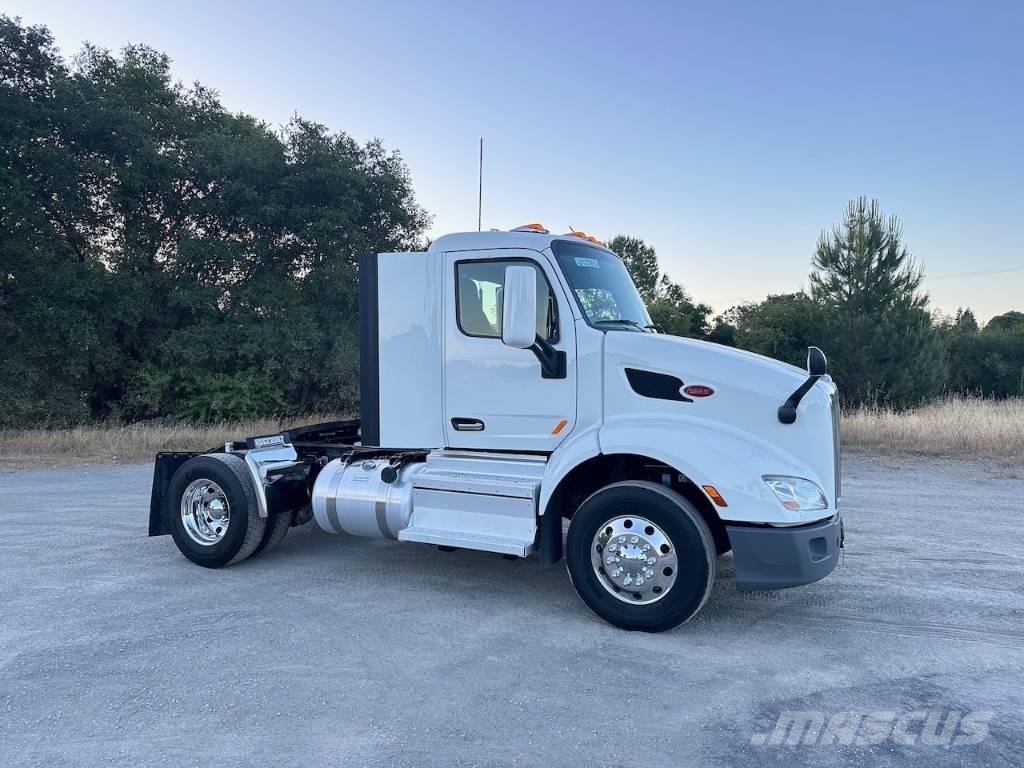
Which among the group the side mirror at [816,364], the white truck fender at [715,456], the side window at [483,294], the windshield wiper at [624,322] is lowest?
the white truck fender at [715,456]

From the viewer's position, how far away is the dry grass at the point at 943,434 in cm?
1210

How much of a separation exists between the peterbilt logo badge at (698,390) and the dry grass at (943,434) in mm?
9605

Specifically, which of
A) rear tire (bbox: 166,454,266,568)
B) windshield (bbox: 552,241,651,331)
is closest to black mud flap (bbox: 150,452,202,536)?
rear tire (bbox: 166,454,266,568)

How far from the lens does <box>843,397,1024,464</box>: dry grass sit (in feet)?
39.7

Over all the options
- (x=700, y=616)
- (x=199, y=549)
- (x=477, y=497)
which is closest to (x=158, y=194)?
(x=199, y=549)

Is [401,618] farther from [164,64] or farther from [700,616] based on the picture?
[164,64]

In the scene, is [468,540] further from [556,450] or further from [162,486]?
[162,486]

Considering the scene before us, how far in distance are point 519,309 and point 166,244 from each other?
21449mm

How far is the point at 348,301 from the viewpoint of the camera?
23.1 meters

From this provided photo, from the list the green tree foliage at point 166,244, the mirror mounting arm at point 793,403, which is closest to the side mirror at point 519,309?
the mirror mounting arm at point 793,403

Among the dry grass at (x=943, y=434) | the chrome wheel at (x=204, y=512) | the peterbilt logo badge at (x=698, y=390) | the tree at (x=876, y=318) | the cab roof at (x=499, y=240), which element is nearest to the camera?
the peterbilt logo badge at (x=698, y=390)

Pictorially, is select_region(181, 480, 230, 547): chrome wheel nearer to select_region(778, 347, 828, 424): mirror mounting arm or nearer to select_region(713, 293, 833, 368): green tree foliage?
select_region(778, 347, 828, 424): mirror mounting arm

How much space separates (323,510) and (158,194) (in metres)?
20.2

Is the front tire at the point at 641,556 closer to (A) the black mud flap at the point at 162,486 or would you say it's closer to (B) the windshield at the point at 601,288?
(B) the windshield at the point at 601,288
